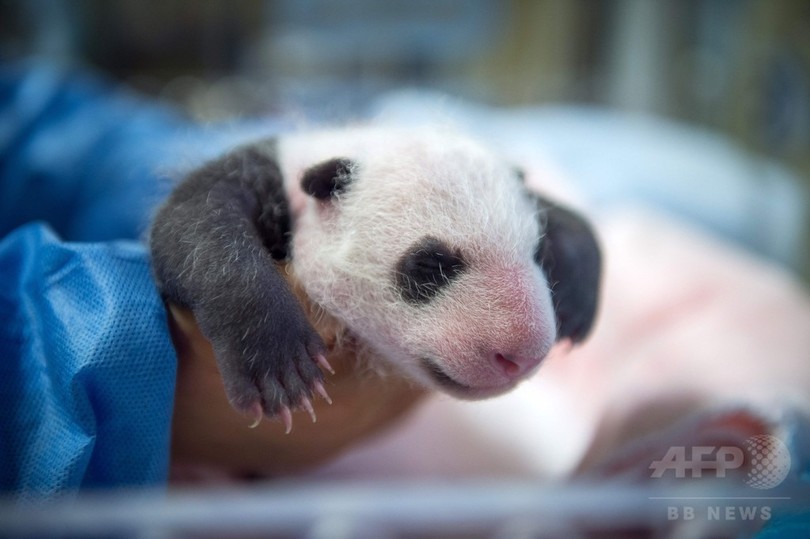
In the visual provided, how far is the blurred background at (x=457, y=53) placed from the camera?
2074 mm

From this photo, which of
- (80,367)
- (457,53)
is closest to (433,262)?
(80,367)

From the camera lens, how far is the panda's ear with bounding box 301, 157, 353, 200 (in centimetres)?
70

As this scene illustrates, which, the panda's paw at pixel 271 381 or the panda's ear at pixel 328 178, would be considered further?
the panda's ear at pixel 328 178

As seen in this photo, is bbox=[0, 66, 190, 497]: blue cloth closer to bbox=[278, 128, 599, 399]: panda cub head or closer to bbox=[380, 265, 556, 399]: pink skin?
bbox=[278, 128, 599, 399]: panda cub head

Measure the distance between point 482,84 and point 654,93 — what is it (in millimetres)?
842

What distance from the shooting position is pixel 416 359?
2.06 ft

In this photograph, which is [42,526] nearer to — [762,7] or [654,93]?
[762,7]

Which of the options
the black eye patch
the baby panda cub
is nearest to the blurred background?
the baby panda cub

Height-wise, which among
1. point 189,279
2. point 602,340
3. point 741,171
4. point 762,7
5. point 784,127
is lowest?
point 602,340

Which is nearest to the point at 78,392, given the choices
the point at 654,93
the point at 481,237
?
the point at 481,237

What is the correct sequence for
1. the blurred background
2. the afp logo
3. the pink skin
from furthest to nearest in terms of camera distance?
the blurred background, the afp logo, the pink skin

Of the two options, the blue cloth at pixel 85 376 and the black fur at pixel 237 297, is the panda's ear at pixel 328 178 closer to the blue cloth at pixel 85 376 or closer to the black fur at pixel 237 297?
the black fur at pixel 237 297

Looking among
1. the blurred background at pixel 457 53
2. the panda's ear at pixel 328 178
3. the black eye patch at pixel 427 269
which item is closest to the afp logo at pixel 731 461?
the black eye patch at pixel 427 269

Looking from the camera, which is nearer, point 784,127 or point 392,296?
point 392,296
